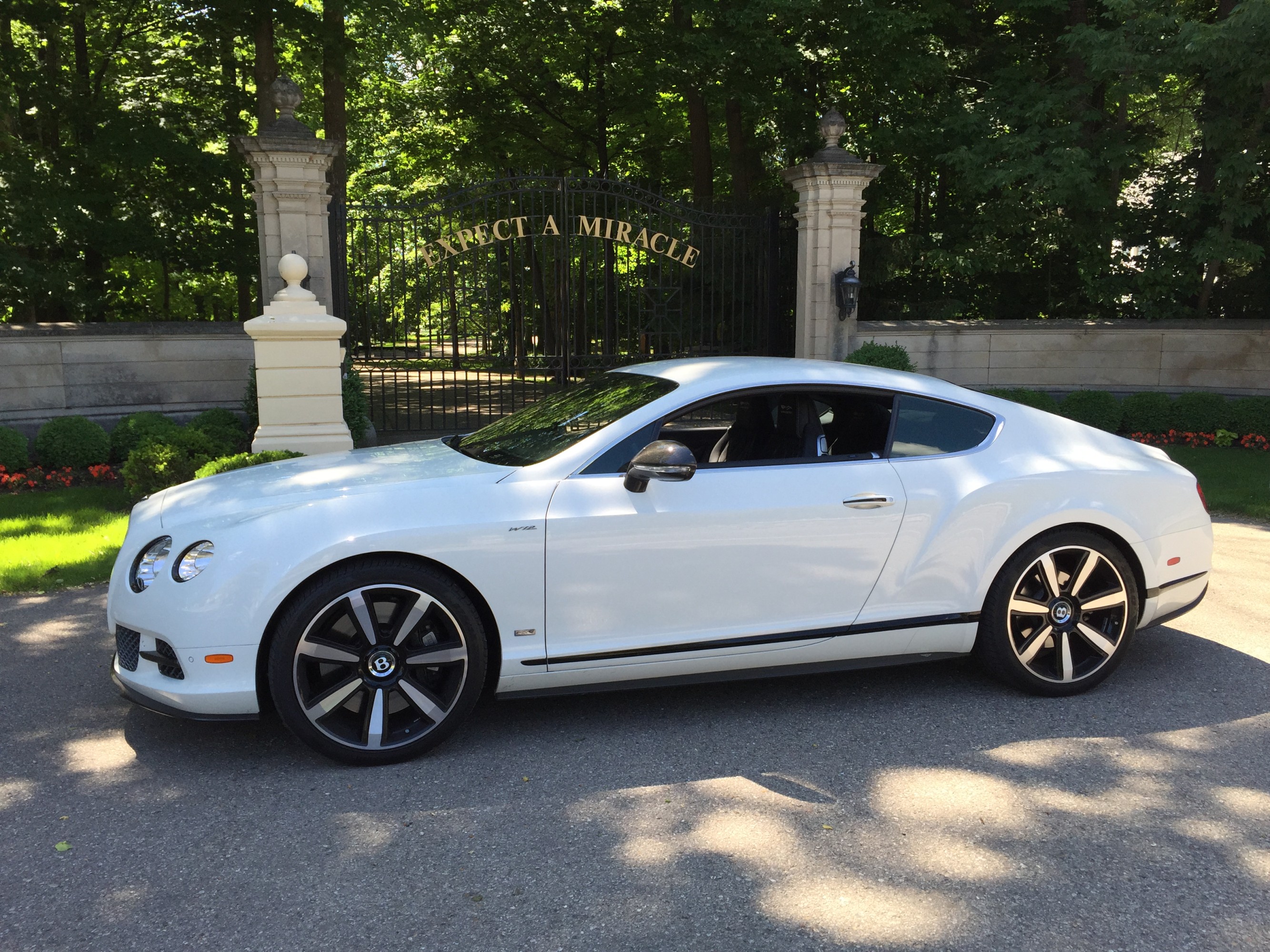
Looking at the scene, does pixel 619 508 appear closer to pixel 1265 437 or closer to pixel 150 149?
pixel 1265 437

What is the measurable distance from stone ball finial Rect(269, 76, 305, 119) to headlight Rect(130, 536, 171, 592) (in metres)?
7.99

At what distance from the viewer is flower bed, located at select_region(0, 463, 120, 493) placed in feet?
32.1

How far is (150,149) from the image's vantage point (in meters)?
15.9

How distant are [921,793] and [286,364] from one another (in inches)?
272

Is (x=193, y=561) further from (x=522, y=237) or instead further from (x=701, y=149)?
(x=701, y=149)

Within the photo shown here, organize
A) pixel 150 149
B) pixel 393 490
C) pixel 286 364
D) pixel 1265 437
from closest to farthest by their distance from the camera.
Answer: pixel 393 490
pixel 286 364
pixel 1265 437
pixel 150 149

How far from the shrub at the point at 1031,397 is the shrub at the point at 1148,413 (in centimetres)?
88

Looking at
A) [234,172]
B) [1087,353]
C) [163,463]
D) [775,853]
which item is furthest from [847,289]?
[775,853]

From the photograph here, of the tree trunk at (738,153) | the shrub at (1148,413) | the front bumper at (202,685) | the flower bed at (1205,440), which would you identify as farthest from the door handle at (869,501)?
the tree trunk at (738,153)

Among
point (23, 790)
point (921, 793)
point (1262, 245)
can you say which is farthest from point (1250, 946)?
point (1262, 245)

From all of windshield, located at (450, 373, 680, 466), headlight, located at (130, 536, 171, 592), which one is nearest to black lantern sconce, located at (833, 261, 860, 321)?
windshield, located at (450, 373, 680, 466)

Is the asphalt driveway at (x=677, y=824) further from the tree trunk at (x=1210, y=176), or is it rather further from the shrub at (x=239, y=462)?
the tree trunk at (x=1210, y=176)

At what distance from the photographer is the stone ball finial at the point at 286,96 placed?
1056 centimetres

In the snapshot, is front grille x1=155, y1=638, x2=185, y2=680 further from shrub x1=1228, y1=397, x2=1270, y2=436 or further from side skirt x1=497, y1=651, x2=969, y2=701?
shrub x1=1228, y1=397, x2=1270, y2=436
